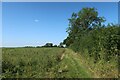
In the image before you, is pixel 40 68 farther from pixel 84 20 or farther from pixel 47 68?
pixel 84 20

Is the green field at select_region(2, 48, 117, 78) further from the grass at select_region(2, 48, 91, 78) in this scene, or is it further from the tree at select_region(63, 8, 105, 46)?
the tree at select_region(63, 8, 105, 46)

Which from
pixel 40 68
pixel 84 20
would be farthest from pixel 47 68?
pixel 84 20

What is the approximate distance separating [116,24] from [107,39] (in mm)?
1023

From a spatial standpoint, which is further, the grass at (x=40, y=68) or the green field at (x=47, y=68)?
the grass at (x=40, y=68)

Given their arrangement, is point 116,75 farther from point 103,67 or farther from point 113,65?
point 103,67

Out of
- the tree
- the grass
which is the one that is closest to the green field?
the grass

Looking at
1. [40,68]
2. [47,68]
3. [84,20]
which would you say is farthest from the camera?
[84,20]

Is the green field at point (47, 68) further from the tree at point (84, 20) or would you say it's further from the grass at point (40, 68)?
the tree at point (84, 20)

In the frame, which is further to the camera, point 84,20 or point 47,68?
point 84,20

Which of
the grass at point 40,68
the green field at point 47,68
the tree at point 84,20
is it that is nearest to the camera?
the green field at point 47,68

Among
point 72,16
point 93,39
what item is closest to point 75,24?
point 72,16

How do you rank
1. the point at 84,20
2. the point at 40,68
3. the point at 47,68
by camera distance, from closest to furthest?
the point at 40,68
the point at 47,68
the point at 84,20

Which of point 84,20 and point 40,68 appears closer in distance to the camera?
point 40,68

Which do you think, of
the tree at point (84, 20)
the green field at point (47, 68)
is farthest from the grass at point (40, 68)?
the tree at point (84, 20)
